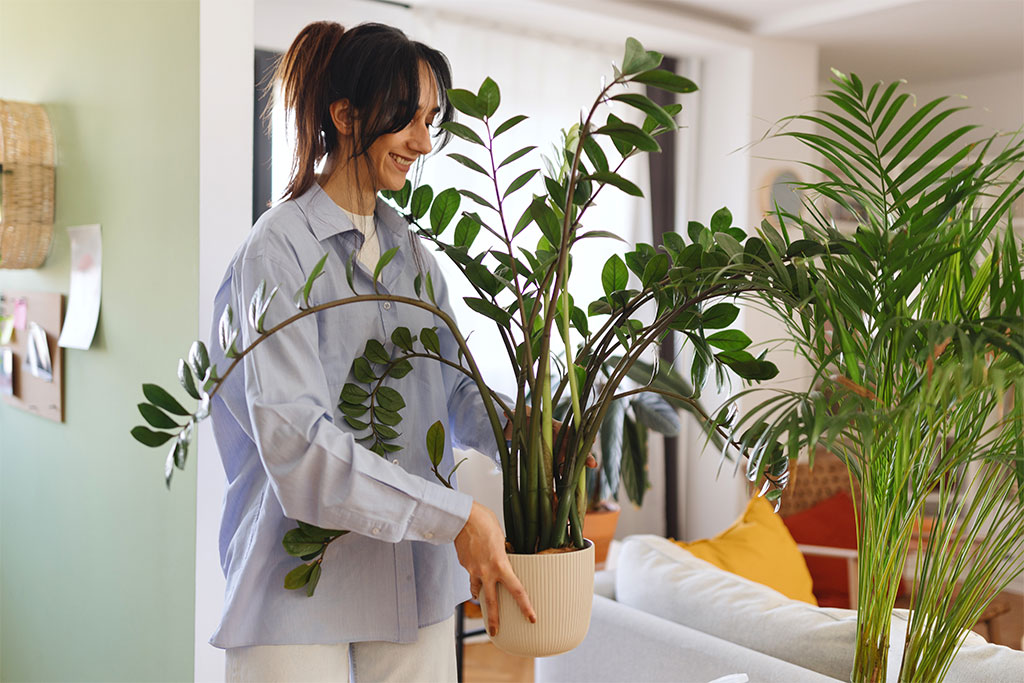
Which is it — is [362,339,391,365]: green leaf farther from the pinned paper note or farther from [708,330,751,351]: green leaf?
the pinned paper note

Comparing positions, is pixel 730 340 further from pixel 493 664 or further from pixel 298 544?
pixel 493 664

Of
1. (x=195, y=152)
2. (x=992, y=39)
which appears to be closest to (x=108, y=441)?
Result: (x=195, y=152)

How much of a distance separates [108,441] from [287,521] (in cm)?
123

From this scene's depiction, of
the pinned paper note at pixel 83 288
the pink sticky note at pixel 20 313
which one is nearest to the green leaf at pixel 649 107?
the pinned paper note at pixel 83 288

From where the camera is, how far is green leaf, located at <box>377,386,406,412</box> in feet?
4.10

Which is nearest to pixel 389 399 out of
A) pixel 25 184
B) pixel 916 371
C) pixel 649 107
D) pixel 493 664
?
pixel 649 107

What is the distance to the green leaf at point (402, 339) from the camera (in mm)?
1249

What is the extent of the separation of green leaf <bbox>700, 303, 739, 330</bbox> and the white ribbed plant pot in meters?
0.34

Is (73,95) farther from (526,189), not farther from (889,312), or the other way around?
(889,312)

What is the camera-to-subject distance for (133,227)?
2090 mm

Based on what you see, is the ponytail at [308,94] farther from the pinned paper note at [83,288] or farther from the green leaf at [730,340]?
the pinned paper note at [83,288]

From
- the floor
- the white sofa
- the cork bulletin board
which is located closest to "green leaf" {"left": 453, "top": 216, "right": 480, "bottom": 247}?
the white sofa

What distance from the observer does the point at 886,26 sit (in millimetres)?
3977

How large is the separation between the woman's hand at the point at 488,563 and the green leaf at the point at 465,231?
1.30 ft
